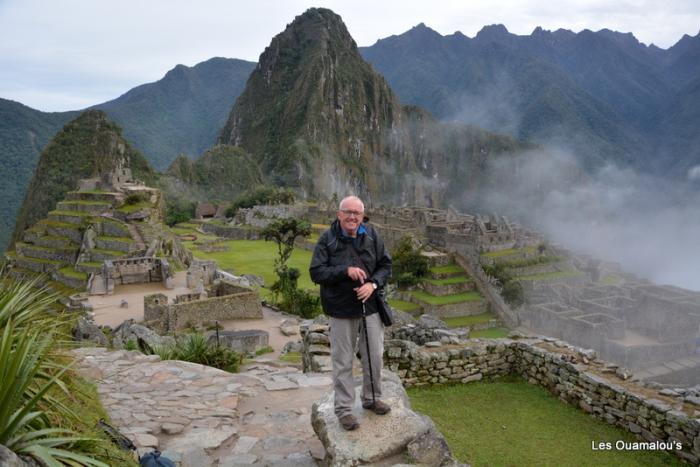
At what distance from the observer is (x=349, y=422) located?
429 centimetres

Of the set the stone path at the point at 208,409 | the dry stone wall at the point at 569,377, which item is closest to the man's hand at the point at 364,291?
the stone path at the point at 208,409

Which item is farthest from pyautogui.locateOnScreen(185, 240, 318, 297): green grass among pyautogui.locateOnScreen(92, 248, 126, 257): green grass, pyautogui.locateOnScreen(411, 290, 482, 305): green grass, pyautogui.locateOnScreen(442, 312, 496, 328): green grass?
pyautogui.locateOnScreen(442, 312, 496, 328): green grass

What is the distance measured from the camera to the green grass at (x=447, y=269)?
38.3 meters

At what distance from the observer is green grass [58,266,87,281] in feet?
86.0

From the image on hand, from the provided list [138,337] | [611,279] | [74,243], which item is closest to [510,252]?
[611,279]

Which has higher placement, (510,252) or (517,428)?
(517,428)

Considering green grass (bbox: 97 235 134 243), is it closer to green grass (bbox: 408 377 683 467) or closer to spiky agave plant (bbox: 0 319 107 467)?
green grass (bbox: 408 377 683 467)

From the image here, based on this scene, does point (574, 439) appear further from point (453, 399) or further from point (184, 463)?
point (184, 463)

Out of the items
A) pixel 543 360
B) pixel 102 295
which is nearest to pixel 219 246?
pixel 102 295

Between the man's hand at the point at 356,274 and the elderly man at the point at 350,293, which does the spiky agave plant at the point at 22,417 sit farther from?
the man's hand at the point at 356,274

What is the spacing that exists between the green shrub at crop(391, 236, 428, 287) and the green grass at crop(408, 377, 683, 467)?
92.8ft

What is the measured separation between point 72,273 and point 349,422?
1054 inches

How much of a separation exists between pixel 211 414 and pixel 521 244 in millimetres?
41003

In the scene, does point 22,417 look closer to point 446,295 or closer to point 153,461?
point 153,461
